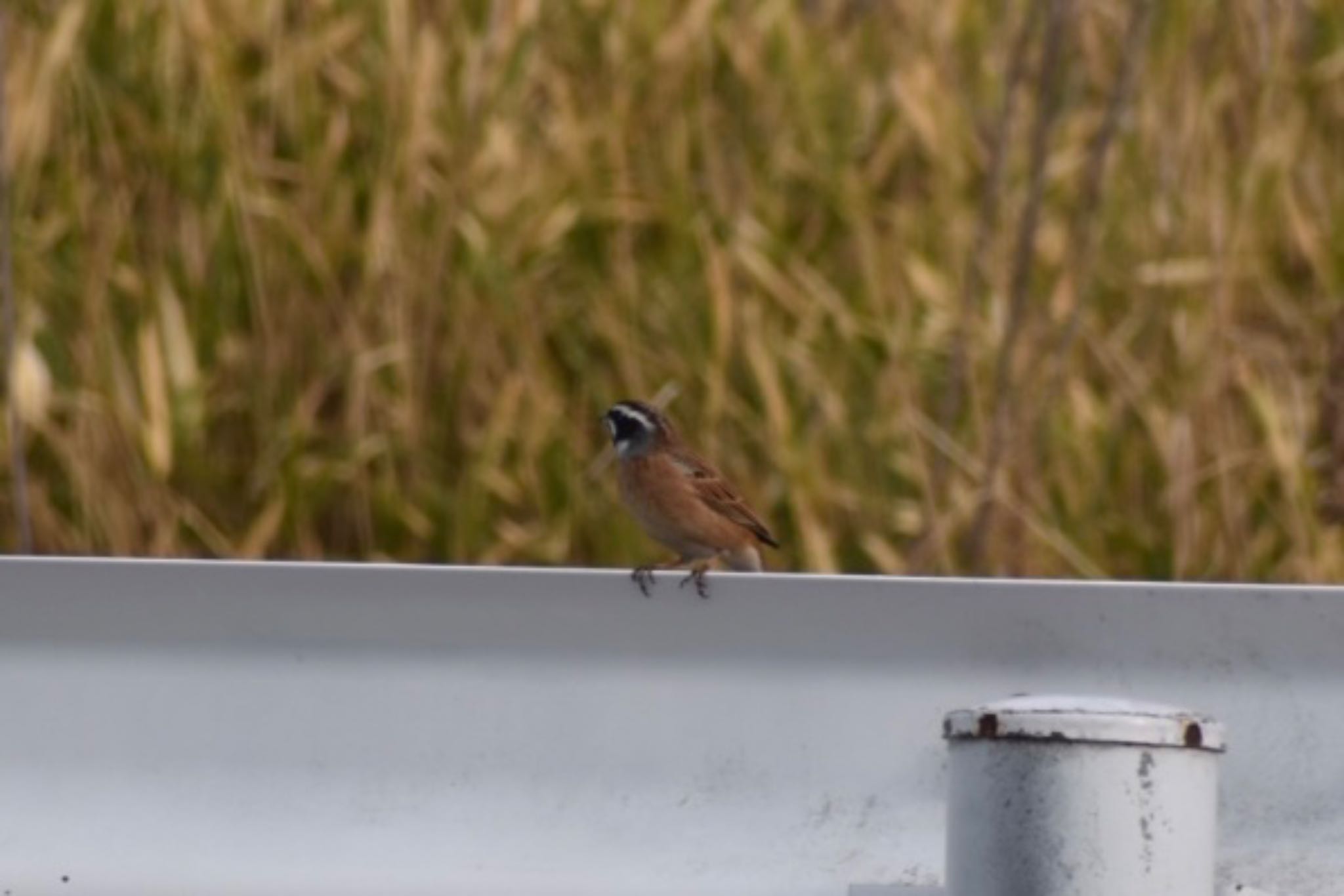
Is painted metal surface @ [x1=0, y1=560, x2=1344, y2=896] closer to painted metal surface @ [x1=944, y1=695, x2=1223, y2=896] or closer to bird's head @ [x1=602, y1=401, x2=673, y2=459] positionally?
painted metal surface @ [x1=944, y1=695, x2=1223, y2=896]

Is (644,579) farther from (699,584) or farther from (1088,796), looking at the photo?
(1088,796)

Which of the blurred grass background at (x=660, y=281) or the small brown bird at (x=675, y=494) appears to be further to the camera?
the small brown bird at (x=675, y=494)

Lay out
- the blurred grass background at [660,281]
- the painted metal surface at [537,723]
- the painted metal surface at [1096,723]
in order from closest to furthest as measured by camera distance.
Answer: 1. the painted metal surface at [1096,723]
2. the painted metal surface at [537,723]
3. the blurred grass background at [660,281]

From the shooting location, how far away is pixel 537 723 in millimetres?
3057

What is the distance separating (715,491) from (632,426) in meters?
0.26

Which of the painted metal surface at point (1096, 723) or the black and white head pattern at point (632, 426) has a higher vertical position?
the black and white head pattern at point (632, 426)

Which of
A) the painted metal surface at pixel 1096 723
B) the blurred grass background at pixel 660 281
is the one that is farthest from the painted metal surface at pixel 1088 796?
the blurred grass background at pixel 660 281

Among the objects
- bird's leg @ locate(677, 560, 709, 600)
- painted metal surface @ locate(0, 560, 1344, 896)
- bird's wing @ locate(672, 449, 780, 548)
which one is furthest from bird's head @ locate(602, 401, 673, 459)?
painted metal surface @ locate(0, 560, 1344, 896)

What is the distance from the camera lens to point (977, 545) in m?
4.95

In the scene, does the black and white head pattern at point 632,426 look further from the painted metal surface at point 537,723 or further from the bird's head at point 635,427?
the painted metal surface at point 537,723

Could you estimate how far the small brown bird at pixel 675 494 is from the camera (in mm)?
5410

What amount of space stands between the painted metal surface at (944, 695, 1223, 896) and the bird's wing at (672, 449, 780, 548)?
112 inches

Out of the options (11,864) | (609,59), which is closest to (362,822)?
(11,864)

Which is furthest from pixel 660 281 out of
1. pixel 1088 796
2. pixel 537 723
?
pixel 1088 796
